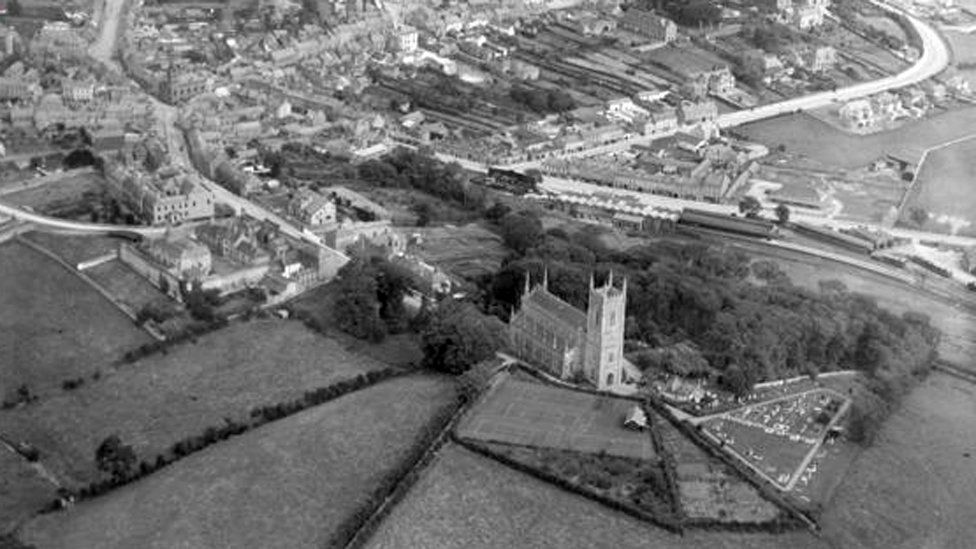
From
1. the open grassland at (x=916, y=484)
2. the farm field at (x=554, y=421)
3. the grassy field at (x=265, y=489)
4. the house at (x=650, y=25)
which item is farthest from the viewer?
the house at (x=650, y=25)

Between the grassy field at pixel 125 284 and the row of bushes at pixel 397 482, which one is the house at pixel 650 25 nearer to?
the grassy field at pixel 125 284

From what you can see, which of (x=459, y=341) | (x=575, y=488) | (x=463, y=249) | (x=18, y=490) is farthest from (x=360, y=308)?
(x=575, y=488)

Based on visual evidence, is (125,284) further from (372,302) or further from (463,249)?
(463,249)

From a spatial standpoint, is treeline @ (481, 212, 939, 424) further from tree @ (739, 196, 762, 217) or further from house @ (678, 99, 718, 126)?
house @ (678, 99, 718, 126)

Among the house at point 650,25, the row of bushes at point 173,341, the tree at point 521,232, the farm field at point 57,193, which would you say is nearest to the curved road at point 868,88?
the house at point 650,25

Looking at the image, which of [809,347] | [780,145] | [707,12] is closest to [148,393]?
[809,347]

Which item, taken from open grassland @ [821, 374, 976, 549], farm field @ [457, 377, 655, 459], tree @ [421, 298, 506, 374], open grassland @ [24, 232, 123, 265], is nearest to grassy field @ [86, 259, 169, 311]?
open grassland @ [24, 232, 123, 265]

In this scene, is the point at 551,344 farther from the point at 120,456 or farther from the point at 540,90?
the point at 540,90

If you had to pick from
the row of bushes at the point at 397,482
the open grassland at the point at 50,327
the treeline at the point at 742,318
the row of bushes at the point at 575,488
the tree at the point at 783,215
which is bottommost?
the open grassland at the point at 50,327
